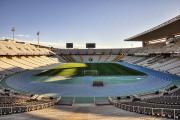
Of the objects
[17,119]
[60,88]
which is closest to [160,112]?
[17,119]

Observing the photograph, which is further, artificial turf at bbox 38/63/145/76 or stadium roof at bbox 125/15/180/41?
artificial turf at bbox 38/63/145/76

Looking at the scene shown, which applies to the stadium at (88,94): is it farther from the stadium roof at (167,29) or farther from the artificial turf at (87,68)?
the artificial turf at (87,68)

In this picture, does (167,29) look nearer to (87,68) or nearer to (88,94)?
(87,68)

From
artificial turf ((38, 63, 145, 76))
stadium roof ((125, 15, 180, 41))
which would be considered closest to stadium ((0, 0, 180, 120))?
stadium roof ((125, 15, 180, 41))

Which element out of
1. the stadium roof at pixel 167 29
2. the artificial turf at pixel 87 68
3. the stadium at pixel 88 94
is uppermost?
the stadium roof at pixel 167 29

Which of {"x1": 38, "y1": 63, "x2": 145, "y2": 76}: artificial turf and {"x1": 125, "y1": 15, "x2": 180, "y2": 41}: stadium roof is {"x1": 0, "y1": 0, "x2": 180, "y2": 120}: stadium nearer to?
{"x1": 125, "y1": 15, "x2": 180, "y2": 41}: stadium roof

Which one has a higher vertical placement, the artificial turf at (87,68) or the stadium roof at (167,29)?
the stadium roof at (167,29)

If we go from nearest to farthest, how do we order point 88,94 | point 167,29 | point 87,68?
point 88,94
point 167,29
point 87,68

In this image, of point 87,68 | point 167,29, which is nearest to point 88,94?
point 167,29

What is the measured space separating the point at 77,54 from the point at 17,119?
9878 centimetres

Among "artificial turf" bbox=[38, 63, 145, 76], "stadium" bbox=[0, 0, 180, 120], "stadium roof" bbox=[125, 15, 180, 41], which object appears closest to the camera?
"stadium" bbox=[0, 0, 180, 120]

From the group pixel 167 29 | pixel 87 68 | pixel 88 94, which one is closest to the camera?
pixel 88 94

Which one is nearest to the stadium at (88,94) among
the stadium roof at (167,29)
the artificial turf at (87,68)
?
the stadium roof at (167,29)

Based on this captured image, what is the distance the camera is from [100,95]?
101ft
